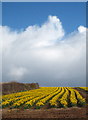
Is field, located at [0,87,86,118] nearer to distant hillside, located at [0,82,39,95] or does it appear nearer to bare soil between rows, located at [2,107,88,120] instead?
bare soil between rows, located at [2,107,88,120]

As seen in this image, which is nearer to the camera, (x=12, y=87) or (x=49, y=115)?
(x=49, y=115)

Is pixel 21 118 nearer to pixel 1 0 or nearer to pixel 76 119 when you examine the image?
pixel 76 119

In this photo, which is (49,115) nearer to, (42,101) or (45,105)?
(45,105)

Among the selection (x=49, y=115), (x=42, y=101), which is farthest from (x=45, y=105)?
(x=49, y=115)

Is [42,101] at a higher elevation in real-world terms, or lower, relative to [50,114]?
higher

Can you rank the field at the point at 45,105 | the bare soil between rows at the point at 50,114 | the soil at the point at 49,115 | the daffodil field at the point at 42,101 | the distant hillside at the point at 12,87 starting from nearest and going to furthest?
the soil at the point at 49,115, the bare soil between rows at the point at 50,114, the field at the point at 45,105, the daffodil field at the point at 42,101, the distant hillside at the point at 12,87

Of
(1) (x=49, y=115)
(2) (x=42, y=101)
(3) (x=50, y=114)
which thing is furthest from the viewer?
(2) (x=42, y=101)

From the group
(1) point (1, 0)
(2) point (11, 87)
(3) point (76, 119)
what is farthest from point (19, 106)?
(2) point (11, 87)

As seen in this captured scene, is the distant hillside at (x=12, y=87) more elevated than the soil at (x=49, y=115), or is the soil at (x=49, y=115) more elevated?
the distant hillside at (x=12, y=87)

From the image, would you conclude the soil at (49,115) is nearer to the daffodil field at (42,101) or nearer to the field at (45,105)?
the field at (45,105)

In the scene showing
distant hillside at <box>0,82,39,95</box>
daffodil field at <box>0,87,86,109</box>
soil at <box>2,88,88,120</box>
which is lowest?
soil at <box>2,88,88,120</box>

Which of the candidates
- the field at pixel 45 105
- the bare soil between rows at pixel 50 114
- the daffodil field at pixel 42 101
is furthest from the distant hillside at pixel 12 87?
the bare soil between rows at pixel 50 114

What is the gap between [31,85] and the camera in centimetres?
3766

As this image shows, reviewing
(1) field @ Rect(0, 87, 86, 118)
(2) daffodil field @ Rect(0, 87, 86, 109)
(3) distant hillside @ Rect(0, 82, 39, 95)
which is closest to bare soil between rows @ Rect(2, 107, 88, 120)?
(1) field @ Rect(0, 87, 86, 118)
